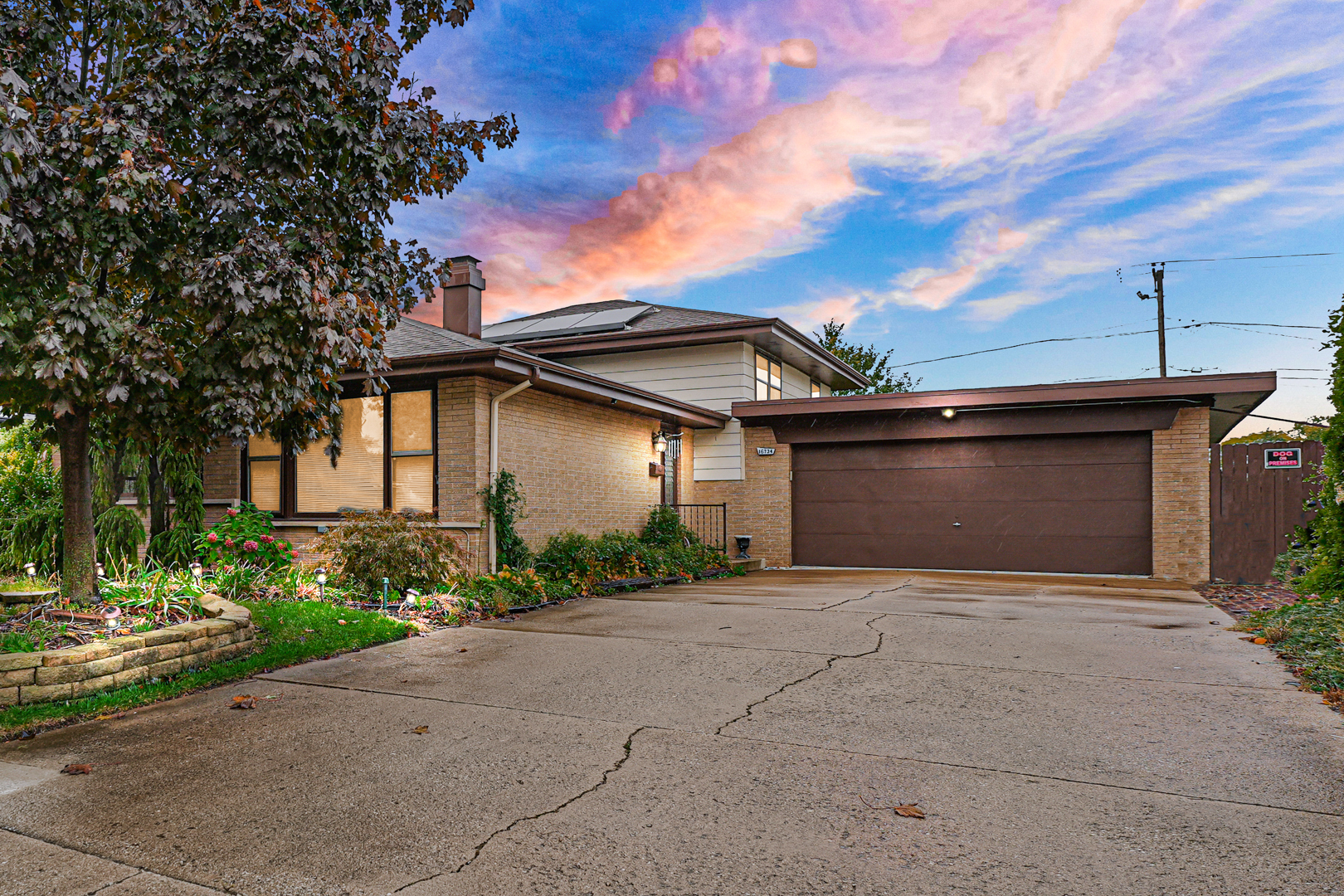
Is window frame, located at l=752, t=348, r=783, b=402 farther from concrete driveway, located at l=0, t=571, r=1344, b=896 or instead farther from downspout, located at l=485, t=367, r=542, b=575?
concrete driveway, located at l=0, t=571, r=1344, b=896

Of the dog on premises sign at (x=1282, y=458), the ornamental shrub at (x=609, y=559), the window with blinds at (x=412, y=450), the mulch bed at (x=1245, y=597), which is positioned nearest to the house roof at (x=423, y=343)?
the window with blinds at (x=412, y=450)

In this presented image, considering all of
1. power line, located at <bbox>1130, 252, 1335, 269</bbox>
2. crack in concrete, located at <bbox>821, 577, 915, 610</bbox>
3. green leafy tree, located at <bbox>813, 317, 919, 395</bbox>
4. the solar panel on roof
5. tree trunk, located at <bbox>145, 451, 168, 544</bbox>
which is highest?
power line, located at <bbox>1130, 252, 1335, 269</bbox>

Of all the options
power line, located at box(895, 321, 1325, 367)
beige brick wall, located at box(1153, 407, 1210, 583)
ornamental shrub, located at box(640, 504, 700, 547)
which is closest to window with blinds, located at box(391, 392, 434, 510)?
ornamental shrub, located at box(640, 504, 700, 547)

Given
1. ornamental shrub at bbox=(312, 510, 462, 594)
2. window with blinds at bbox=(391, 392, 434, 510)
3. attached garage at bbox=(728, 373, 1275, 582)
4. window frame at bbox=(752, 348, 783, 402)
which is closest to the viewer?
ornamental shrub at bbox=(312, 510, 462, 594)

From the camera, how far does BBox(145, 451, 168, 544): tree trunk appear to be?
10078 mm

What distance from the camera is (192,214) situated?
593cm

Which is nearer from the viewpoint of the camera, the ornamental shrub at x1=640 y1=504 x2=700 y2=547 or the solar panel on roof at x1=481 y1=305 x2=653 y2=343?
the ornamental shrub at x1=640 y1=504 x2=700 y2=547

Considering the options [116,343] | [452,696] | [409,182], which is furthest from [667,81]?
[452,696]

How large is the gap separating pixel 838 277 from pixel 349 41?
22.4 meters

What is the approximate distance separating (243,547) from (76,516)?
109 inches

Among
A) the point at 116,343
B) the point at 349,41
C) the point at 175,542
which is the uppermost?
the point at 349,41

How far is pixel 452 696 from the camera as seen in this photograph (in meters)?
5.09

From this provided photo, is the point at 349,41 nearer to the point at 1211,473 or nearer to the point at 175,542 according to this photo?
the point at 175,542

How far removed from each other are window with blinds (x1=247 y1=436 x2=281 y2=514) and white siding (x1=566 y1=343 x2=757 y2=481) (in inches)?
274
